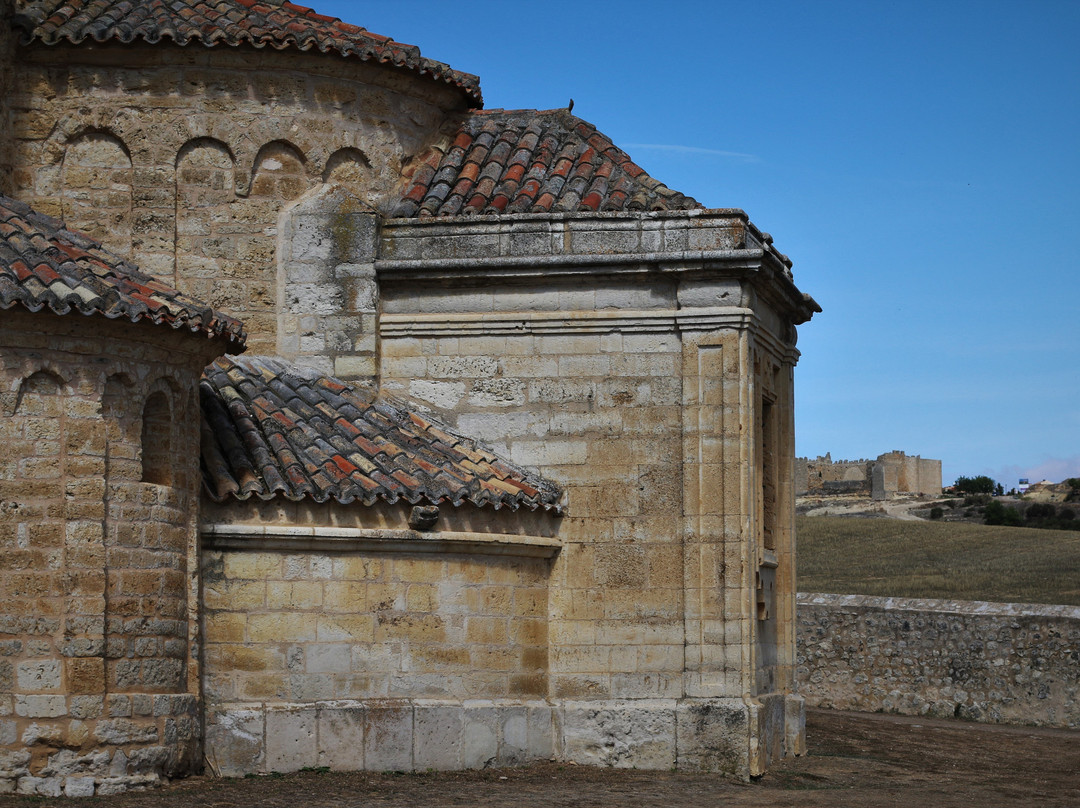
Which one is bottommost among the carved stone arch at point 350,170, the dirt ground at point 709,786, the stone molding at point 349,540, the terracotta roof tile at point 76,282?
the dirt ground at point 709,786

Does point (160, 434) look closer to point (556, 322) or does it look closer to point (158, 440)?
point (158, 440)

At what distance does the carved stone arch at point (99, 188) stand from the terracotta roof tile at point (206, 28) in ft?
3.22

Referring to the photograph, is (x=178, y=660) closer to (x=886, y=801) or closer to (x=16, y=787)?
(x=16, y=787)

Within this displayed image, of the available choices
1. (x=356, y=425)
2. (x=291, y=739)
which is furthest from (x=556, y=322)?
(x=291, y=739)

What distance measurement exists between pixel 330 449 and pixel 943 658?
34.0ft

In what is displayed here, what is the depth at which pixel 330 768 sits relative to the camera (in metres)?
11.4

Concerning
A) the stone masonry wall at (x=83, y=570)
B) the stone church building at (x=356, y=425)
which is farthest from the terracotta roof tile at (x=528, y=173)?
the stone masonry wall at (x=83, y=570)

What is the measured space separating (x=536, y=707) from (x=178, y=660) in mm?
3264

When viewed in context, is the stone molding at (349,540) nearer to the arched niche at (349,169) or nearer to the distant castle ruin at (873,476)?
the arched niche at (349,169)

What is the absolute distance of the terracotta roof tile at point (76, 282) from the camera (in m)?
9.79

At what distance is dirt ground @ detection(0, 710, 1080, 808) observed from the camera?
10094 millimetres

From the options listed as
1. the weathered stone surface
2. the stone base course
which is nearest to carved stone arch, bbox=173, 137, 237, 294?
the stone base course

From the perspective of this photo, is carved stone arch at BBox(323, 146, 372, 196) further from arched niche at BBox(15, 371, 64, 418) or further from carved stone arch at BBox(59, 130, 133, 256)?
arched niche at BBox(15, 371, 64, 418)

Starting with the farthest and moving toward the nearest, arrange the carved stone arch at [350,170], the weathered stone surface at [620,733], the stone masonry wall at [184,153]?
the carved stone arch at [350,170]
the stone masonry wall at [184,153]
the weathered stone surface at [620,733]
